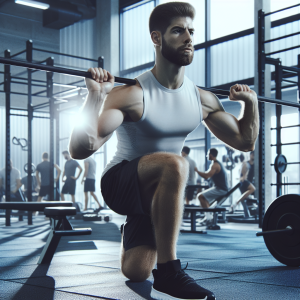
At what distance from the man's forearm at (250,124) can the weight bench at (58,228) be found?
0.98 meters

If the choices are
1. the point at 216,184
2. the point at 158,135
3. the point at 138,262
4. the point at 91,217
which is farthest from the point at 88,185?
the point at 158,135

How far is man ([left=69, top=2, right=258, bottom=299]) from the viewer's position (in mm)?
1484

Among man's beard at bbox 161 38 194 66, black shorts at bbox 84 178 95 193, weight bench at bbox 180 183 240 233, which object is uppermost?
man's beard at bbox 161 38 194 66

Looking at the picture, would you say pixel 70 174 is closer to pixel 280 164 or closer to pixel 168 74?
pixel 280 164

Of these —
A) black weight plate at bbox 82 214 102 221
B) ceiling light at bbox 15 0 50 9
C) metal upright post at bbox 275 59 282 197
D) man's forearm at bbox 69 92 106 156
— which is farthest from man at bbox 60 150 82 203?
man's forearm at bbox 69 92 106 156

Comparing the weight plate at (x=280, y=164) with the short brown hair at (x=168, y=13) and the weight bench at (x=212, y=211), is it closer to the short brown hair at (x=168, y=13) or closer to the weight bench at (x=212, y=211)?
the weight bench at (x=212, y=211)

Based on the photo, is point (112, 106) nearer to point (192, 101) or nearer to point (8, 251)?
point (192, 101)

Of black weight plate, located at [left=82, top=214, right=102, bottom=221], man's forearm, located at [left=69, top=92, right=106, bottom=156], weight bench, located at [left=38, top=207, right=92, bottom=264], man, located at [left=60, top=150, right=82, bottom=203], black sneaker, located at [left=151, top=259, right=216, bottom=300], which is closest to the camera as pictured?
black sneaker, located at [left=151, top=259, right=216, bottom=300]

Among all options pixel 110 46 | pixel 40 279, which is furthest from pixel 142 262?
pixel 110 46

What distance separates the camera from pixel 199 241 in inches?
157

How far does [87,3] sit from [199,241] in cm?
842

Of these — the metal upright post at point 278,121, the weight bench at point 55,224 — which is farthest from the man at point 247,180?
the weight bench at point 55,224

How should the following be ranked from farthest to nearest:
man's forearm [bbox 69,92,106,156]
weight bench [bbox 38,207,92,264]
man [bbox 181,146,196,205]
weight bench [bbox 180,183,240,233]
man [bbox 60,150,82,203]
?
man [bbox 60,150,82,203]
man [bbox 181,146,196,205]
weight bench [bbox 180,183,240,233]
weight bench [bbox 38,207,92,264]
man's forearm [bbox 69,92,106,156]

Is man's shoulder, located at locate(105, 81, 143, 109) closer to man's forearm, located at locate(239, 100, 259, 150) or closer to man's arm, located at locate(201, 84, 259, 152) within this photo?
man's arm, located at locate(201, 84, 259, 152)
